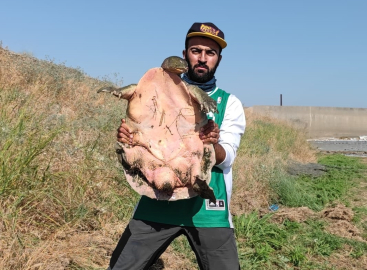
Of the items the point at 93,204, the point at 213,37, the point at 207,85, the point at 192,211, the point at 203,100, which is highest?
the point at 213,37

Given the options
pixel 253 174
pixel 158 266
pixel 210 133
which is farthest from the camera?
pixel 253 174

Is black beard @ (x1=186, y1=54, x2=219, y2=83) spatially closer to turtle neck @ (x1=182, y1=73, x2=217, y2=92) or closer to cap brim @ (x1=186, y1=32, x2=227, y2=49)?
turtle neck @ (x1=182, y1=73, x2=217, y2=92)

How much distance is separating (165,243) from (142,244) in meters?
0.12

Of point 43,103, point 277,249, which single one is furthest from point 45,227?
point 43,103

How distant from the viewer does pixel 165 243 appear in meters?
2.14

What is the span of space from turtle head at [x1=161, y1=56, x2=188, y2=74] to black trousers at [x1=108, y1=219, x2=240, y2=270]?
800 millimetres

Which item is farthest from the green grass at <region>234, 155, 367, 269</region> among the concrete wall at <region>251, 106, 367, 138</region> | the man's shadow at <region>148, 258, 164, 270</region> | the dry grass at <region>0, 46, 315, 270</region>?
the concrete wall at <region>251, 106, 367, 138</region>

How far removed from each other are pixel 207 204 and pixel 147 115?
0.55 meters

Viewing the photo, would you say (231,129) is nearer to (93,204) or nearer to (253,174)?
(93,204)

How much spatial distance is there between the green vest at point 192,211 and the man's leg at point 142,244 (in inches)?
1.6

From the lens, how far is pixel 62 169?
4.25 m

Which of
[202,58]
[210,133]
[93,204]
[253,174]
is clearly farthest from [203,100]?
[253,174]

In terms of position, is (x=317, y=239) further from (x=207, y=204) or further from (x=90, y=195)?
(x=207, y=204)

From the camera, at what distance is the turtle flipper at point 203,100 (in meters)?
1.86
